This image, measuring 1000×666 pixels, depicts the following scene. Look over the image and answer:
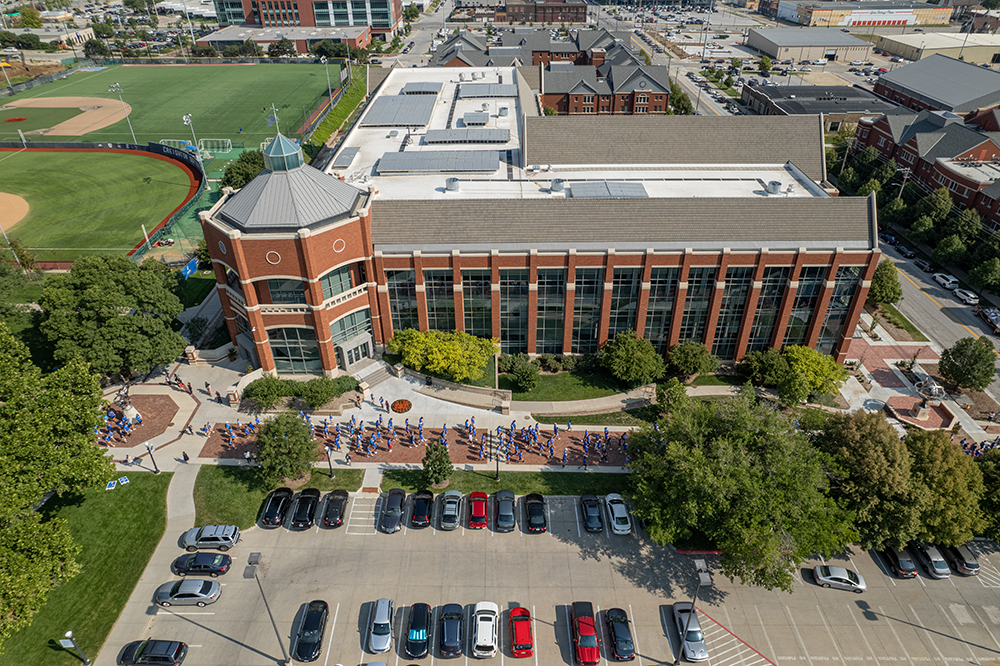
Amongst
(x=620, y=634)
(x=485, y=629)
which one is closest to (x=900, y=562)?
(x=620, y=634)

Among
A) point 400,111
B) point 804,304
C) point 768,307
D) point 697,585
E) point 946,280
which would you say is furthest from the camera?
point 400,111

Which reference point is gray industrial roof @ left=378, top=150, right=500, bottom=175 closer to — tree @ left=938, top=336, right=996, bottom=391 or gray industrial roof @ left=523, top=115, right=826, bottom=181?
gray industrial roof @ left=523, top=115, right=826, bottom=181

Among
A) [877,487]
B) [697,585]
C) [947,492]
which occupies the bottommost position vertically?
[697,585]

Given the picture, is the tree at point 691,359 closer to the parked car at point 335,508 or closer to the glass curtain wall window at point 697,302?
the glass curtain wall window at point 697,302

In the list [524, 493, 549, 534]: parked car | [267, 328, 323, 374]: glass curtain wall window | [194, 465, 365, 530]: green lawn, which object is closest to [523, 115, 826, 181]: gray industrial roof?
[267, 328, 323, 374]: glass curtain wall window

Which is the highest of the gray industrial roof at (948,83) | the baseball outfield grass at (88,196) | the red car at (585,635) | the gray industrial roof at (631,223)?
the gray industrial roof at (631,223)

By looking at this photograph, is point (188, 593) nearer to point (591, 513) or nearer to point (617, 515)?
point (591, 513)

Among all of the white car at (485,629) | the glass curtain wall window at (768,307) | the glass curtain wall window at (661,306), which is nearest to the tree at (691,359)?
the glass curtain wall window at (661,306)
